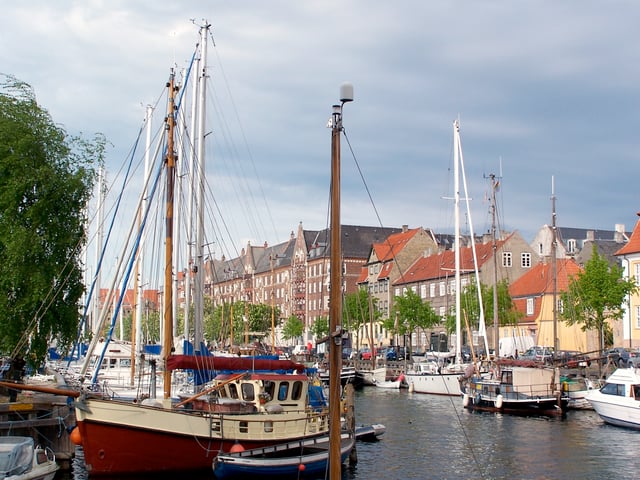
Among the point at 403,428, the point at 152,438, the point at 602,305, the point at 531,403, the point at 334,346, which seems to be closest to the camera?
the point at 334,346

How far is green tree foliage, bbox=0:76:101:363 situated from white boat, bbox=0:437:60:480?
715cm

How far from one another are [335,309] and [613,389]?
31963mm

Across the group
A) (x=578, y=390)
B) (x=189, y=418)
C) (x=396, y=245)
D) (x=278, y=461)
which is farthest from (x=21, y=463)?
(x=396, y=245)

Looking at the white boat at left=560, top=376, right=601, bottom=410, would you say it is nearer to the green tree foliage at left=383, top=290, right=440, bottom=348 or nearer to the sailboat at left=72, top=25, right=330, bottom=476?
the sailboat at left=72, top=25, right=330, bottom=476

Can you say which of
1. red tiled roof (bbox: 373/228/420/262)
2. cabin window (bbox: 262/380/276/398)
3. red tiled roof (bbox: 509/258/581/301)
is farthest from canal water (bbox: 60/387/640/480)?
red tiled roof (bbox: 373/228/420/262)

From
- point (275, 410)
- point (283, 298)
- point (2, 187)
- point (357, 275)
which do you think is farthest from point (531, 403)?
point (283, 298)

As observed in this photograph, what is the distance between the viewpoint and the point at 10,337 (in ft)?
97.2

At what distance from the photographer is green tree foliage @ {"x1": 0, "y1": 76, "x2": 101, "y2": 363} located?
29.8m

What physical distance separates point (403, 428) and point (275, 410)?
15783 mm

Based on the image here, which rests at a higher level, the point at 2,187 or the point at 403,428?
the point at 2,187

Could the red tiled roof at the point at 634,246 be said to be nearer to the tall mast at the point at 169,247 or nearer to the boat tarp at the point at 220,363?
the boat tarp at the point at 220,363

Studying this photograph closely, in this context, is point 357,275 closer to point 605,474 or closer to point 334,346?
point 605,474

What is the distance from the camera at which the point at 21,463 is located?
21281mm

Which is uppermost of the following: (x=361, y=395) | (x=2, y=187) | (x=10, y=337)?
(x=2, y=187)
